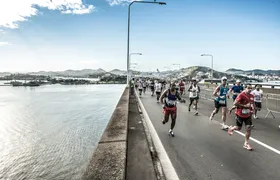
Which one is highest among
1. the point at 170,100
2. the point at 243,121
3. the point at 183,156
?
the point at 170,100

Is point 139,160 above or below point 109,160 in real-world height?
below

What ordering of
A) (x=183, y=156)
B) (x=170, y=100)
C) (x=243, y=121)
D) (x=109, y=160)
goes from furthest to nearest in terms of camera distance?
1. (x=170, y=100)
2. (x=243, y=121)
3. (x=183, y=156)
4. (x=109, y=160)

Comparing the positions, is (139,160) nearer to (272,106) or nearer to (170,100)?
(170,100)

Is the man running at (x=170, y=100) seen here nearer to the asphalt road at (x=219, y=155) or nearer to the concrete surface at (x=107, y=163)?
the asphalt road at (x=219, y=155)

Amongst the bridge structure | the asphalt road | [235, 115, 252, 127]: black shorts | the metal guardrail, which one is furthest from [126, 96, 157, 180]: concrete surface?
the metal guardrail

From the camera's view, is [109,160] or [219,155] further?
[219,155]

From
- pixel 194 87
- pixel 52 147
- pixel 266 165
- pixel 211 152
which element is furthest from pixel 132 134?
pixel 194 87

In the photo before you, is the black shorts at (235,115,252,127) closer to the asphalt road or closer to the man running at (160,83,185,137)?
the asphalt road

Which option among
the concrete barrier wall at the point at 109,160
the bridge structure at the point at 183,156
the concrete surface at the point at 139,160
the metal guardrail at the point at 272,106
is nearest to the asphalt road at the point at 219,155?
the bridge structure at the point at 183,156

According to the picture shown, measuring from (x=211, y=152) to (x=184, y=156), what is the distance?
0.81 meters

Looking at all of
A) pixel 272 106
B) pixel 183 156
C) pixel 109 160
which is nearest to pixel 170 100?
pixel 183 156

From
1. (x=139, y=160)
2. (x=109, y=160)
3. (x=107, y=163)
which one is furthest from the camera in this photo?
(x=139, y=160)

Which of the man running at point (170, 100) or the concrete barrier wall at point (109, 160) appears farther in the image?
the man running at point (170, 100)

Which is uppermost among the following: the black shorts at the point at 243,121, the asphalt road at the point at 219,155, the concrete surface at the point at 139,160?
the black shorts at the point at 243,121
